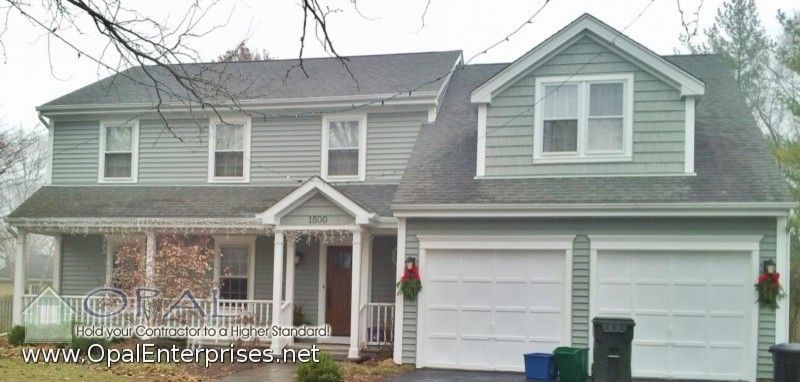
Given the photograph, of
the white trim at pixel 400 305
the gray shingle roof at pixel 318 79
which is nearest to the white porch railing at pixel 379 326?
the white trim at pixel 400 305

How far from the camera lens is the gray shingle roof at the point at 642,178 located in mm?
13141

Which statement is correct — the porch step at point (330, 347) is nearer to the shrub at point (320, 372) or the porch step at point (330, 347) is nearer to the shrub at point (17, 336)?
the shrub at point (320, 372)

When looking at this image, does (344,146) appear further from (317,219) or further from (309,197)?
(317,219)

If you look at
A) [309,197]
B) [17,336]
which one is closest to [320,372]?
[309,197]

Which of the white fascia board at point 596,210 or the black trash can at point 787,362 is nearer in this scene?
the black trash can at point 787,362

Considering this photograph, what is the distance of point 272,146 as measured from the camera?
18.3m

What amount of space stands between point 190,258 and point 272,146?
11.6 ft

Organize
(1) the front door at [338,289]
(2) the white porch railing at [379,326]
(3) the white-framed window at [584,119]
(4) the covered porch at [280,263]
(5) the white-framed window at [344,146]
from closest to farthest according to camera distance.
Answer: (3) the white-framed window at [584,119] < (4) the covered porch at [280,263] < (2) the white porch railing at [379,326] < (1) the front door at [338,289] < (5) the white-framed window at [344,146]

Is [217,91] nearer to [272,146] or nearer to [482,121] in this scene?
[482,121]

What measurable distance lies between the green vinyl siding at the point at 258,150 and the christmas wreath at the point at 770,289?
7635 mm

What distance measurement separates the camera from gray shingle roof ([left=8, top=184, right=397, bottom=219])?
1712cm

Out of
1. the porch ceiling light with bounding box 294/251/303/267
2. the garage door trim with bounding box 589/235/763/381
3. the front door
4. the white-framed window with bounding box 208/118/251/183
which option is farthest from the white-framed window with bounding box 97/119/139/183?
the garage door trim with bounding box 589/235/763/381

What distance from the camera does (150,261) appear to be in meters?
16.2

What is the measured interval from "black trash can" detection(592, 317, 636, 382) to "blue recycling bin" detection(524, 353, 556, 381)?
110 cm
